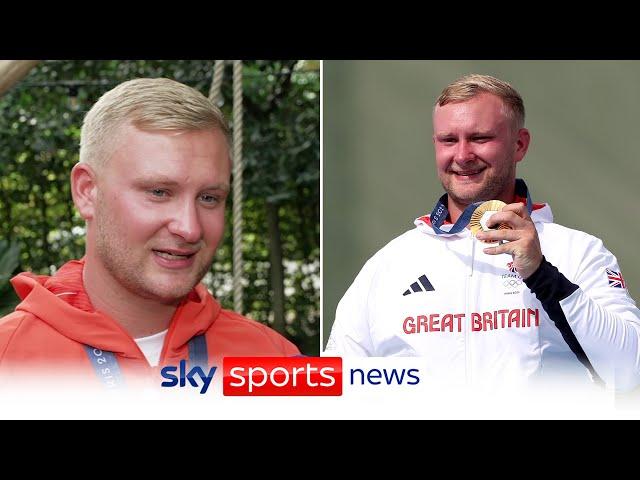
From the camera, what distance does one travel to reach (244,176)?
3553 mm

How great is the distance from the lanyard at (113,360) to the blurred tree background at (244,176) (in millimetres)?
527

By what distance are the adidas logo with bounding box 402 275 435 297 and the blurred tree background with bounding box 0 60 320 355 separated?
0.76 metres

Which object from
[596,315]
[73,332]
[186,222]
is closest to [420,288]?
[596,315]

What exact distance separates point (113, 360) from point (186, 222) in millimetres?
364

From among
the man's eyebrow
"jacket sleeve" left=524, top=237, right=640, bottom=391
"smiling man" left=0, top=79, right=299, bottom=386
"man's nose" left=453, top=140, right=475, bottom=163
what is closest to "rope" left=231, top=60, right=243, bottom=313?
"smiling man" left=0, top=79, right=299, bottom=386

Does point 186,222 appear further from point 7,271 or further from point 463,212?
point 7,271

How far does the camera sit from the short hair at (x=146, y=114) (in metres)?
2.32

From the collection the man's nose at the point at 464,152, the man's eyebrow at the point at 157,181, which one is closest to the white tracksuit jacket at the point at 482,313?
the man's nose at the point at 464,152

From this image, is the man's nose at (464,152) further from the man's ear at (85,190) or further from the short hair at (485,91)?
the man's ear at (85,190)

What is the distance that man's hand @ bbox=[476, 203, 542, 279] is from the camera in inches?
91.6

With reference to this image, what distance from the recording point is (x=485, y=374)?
2482mm

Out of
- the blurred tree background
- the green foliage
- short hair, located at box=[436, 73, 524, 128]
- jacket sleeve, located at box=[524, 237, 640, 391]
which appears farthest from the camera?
the blurred tree background

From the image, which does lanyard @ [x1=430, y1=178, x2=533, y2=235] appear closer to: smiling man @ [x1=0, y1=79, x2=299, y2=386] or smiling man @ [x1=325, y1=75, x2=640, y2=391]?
smiling man @ [x1=325, y1=75, x2=640, y2=391]

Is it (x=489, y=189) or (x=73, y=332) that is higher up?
(x=489, y=189)
